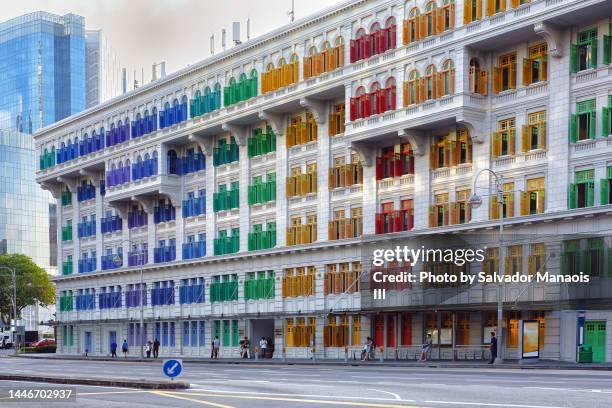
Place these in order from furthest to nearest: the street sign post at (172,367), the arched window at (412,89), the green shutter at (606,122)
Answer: the arched window at (412,89), the green shutter at (606,122), the street sign post at (172,367)

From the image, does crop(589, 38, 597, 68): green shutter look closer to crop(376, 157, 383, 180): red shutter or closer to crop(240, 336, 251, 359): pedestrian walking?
crop(376, 157, 383, 180): red shutter

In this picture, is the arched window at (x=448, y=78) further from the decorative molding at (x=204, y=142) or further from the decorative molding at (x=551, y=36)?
the decorative molding at (x=204, y=142)

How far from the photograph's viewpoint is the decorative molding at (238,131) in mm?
73875

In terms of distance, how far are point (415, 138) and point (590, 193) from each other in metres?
12.1

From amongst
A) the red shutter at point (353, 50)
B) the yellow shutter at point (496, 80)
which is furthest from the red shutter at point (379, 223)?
the yellow shutter at point (496, 80)

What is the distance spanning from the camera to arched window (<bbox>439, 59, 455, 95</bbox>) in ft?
182

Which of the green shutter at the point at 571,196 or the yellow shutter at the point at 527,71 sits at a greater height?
the yellow shutter at the point at 527,71

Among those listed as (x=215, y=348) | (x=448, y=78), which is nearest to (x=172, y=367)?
(x=448, y=78)

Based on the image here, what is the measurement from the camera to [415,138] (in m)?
58.7

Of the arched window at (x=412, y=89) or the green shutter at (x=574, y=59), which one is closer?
the green shutter at (x=574, y=59)

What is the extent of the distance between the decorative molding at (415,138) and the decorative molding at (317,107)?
8935 millimetres

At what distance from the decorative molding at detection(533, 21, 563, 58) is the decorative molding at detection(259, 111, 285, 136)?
23.1 metres

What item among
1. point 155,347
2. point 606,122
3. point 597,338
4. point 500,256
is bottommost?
point 155,347

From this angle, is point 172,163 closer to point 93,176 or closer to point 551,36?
point 93,176
